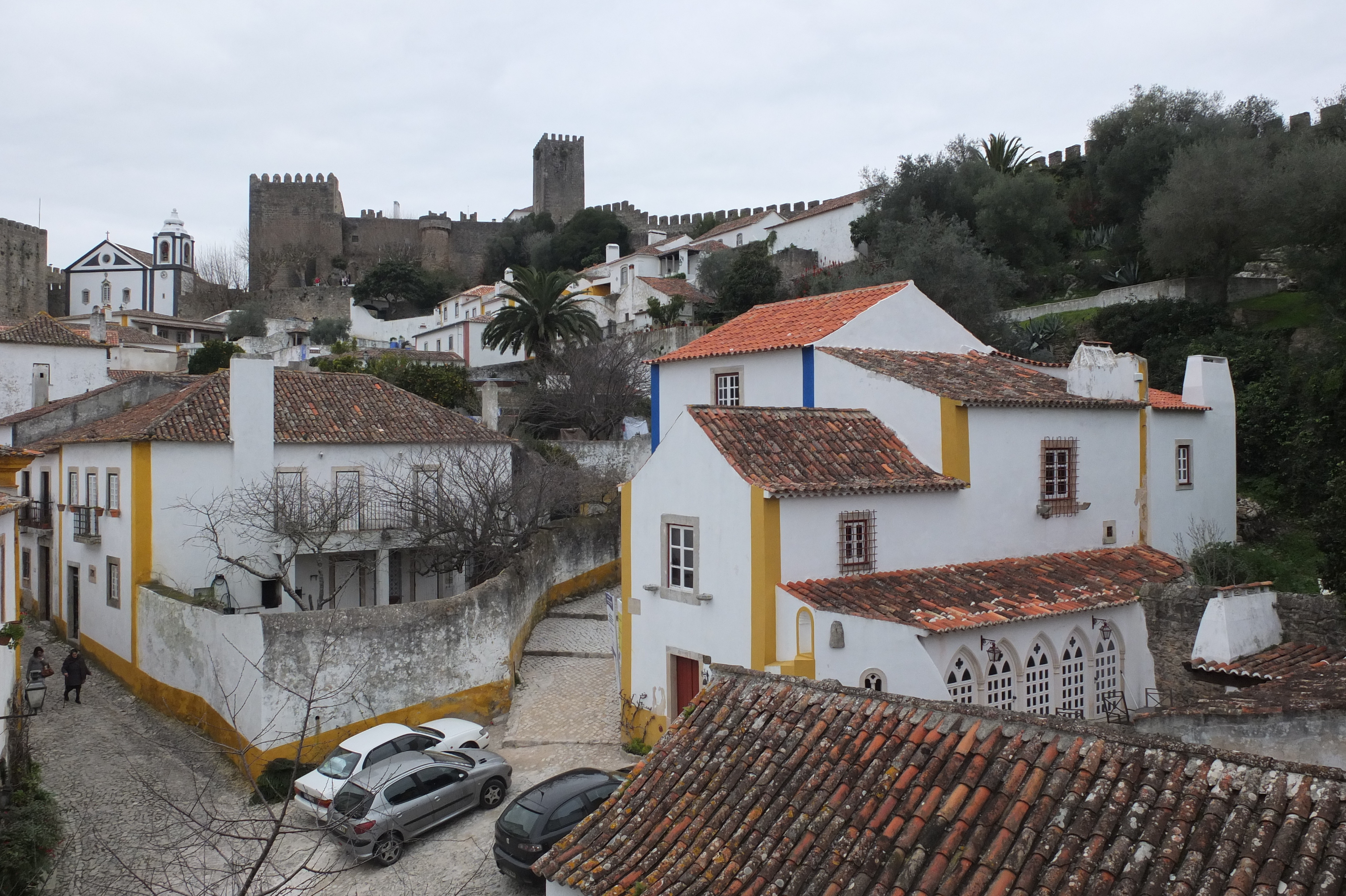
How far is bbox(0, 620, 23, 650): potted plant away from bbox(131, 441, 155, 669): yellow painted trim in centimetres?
725

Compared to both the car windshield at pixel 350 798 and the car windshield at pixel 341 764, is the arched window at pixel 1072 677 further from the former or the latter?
the car windshield at pixel 341 764

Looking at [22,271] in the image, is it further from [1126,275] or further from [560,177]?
[1126,275]

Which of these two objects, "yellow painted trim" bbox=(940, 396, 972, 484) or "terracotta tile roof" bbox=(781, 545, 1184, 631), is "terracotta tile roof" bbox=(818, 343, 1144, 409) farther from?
"terracotta tile roof" bbox=(781, 545, 1184, 631)

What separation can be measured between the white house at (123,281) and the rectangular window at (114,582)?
173 ft

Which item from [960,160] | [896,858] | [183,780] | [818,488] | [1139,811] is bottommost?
[183,780]

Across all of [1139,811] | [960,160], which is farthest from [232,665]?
[960,160]

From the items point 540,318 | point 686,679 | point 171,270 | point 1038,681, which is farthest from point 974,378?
point 171,270

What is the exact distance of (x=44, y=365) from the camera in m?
33.0

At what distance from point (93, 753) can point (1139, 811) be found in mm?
17913

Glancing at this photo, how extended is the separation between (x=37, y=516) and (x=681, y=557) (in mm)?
20552

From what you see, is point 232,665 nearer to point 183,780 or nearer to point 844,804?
point 183,780

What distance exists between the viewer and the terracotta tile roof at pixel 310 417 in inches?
885

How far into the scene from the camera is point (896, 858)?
621cm

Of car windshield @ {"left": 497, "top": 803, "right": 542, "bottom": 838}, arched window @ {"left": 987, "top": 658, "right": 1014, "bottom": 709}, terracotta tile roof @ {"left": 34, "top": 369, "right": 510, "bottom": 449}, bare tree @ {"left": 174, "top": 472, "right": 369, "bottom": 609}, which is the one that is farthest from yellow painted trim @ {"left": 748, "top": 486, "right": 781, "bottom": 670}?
terracotta tile roof @ {"left": 34, "top": 369, "right": 510, "bottom": 449}
